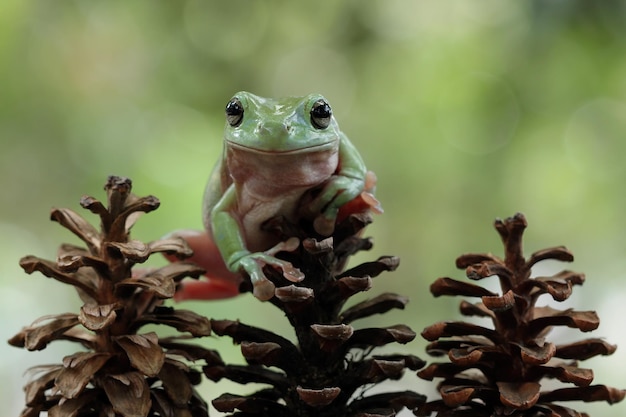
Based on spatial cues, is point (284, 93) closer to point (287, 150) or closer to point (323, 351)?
point (287, 150)

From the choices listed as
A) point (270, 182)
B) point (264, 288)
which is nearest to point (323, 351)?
point (264, 288)

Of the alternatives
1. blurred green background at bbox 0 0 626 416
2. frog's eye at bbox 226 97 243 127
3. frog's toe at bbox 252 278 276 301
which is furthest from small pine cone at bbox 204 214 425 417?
blurred green background at bbox 0 0 626 416

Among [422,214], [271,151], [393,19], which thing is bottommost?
[271,151]

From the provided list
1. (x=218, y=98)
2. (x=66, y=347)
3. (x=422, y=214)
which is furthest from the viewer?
(x=422, y=214)

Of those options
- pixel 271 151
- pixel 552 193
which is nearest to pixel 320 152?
pixel 271 151

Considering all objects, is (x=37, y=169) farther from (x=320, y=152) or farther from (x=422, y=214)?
(x=320, y=152)
